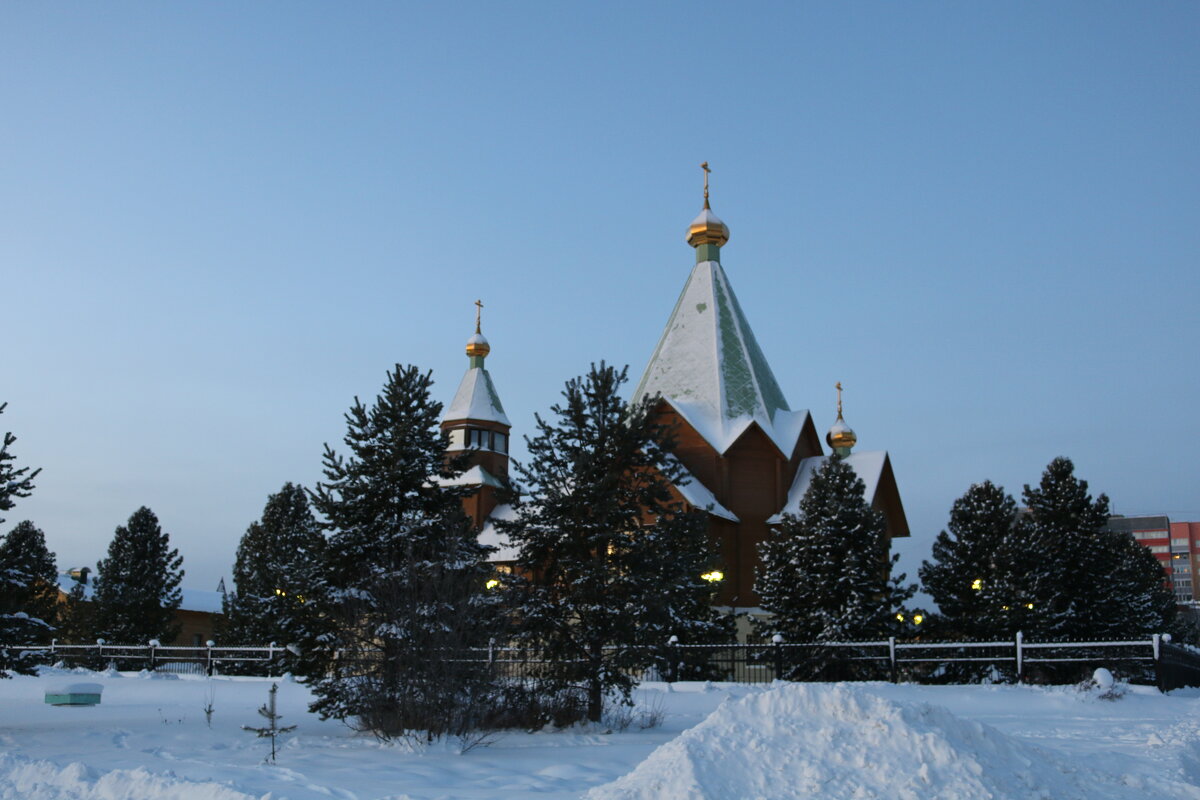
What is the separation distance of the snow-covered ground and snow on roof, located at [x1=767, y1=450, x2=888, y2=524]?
20.3 metres

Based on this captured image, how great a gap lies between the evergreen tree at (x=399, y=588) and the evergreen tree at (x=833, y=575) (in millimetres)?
10492

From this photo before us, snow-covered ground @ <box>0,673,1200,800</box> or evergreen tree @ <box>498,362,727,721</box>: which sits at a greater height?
evergreen tree @ <box>498,362,727,721</box>

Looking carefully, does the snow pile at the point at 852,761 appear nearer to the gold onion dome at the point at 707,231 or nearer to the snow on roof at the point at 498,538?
the snow on roof at the point at 498,538

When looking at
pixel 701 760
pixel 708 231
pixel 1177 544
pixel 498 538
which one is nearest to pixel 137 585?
pixel 498 538

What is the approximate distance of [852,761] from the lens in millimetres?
7633

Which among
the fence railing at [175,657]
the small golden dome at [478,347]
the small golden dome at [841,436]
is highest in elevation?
the small golden dome at [478,347]

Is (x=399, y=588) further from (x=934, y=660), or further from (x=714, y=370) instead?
(x=714, y=370)

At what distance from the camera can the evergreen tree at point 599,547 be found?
12969 millimetres

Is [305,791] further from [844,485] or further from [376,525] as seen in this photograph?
[844,485]

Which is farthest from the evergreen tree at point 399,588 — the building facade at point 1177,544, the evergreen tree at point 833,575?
the building facade at point 1177,544

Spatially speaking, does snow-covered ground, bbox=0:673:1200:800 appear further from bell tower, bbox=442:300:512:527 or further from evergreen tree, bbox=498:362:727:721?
bell tower, bbox=442:300:512:527

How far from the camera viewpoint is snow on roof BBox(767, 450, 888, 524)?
3366cm

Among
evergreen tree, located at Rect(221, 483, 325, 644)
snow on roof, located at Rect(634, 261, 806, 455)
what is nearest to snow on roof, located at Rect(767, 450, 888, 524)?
snow on roof, located at Rect(634, 261, 806, 455)

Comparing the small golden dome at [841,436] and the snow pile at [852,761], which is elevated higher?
the small golden dome at [841,436]
